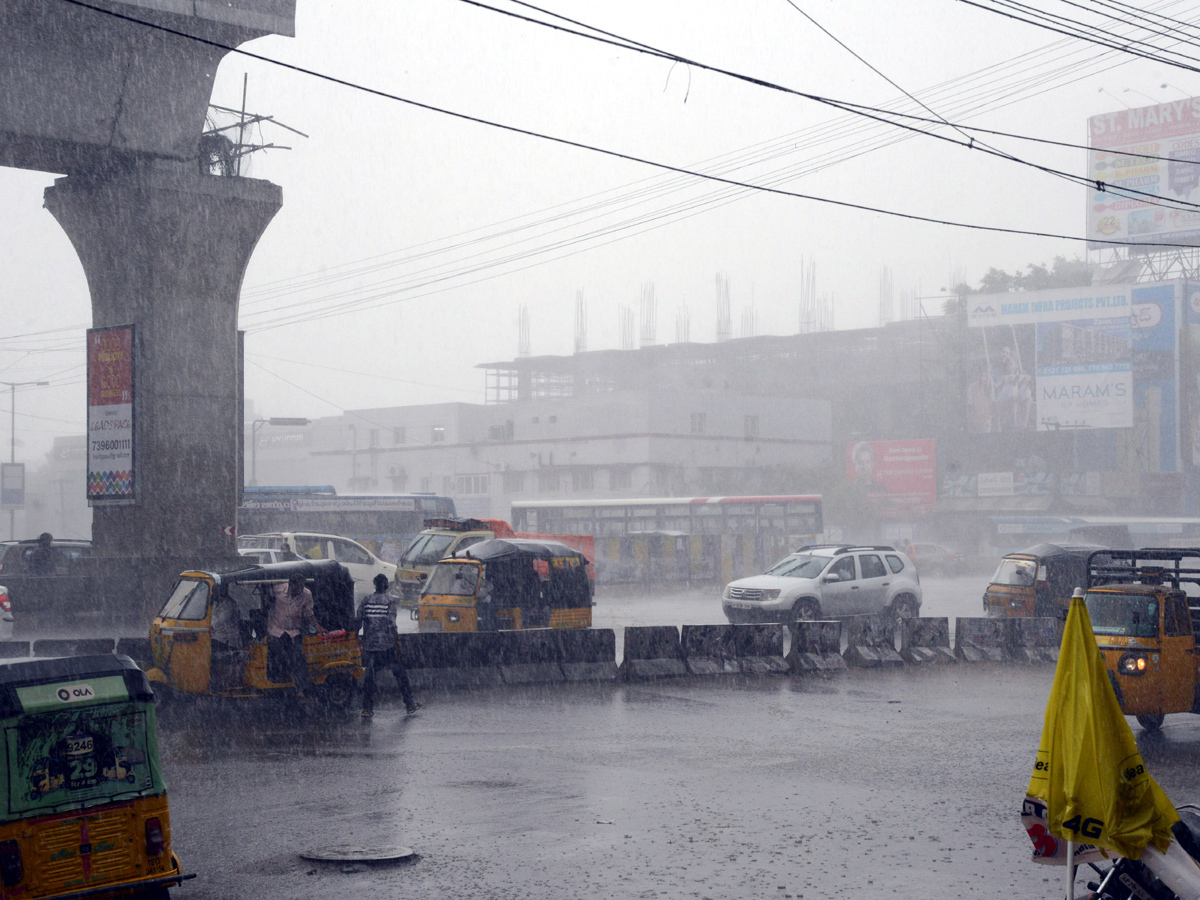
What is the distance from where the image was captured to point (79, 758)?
20.6ft

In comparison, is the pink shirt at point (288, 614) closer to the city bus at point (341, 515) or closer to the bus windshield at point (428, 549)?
the bus windshield at point (428, 549)

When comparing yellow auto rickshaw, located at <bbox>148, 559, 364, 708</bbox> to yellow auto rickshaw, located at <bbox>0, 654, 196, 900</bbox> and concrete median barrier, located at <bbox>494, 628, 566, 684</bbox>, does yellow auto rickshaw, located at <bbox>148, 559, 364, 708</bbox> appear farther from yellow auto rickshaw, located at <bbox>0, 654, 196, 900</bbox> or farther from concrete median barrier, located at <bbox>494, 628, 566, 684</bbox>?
yellow auto rickshaw, located at <bbox>0, 654, 196, 900</bbox>

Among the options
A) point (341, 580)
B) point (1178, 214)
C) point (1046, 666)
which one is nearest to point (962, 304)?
point (1178, 214)

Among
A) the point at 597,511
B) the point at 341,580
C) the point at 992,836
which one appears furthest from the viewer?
the point at 597,511

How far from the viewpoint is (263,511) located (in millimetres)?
37031

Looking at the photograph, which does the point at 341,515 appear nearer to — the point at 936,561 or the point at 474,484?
the point at 936,561

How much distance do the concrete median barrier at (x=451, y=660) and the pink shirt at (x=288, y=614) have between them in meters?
2.23

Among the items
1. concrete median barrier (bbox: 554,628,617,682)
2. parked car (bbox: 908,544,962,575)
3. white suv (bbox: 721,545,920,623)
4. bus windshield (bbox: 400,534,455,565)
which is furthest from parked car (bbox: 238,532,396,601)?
parked car (bbox: 908,544,962,575)

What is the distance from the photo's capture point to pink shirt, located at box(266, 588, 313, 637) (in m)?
14.1

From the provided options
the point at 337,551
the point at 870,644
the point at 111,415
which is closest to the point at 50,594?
the point at 111,415

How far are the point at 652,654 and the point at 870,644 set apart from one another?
4.41 metres

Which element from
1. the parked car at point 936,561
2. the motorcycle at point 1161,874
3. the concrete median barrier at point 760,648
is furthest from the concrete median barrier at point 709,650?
the parked car at point 936,561

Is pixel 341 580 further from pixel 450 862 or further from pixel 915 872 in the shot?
pixel 915 872

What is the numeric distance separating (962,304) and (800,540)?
179 ft
